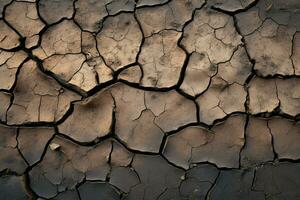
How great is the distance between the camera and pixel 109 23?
9.92ft

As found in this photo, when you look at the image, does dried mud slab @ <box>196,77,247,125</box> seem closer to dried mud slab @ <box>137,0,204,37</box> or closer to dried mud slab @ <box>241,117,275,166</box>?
dried mud slab @ <box>241,117,275,166</box>

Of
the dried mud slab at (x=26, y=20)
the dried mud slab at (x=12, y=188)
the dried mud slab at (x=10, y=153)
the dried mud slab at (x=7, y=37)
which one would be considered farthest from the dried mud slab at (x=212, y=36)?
the dried mud slab at (x=12, y=188)

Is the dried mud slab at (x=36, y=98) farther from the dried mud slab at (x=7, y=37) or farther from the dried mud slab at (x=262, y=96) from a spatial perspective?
the dried mud slab at (x=262, y=96)

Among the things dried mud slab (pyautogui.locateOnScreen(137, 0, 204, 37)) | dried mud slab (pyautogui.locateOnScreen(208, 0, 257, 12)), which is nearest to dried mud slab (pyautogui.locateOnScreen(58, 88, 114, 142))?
dried mud slab (pyautogui.locateOnScreen(137, 0, 204, 37))

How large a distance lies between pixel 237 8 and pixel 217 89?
0.65 m

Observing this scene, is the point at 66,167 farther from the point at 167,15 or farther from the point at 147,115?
the point at 167,15

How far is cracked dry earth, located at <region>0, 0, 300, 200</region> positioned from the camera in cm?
266

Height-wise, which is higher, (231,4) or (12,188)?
(231,4)

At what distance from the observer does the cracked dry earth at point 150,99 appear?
2.66 m

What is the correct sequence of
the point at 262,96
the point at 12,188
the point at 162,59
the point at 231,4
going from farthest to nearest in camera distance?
the point at 231,4 < the point at 162,59 < the point at 262,96 < the point at 12,188

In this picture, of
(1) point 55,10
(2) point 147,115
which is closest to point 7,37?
(1) point 55,10

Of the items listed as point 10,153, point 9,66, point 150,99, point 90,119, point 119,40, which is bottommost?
point 10,153

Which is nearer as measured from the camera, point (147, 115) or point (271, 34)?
point (147, 115)

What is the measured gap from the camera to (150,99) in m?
2.83
